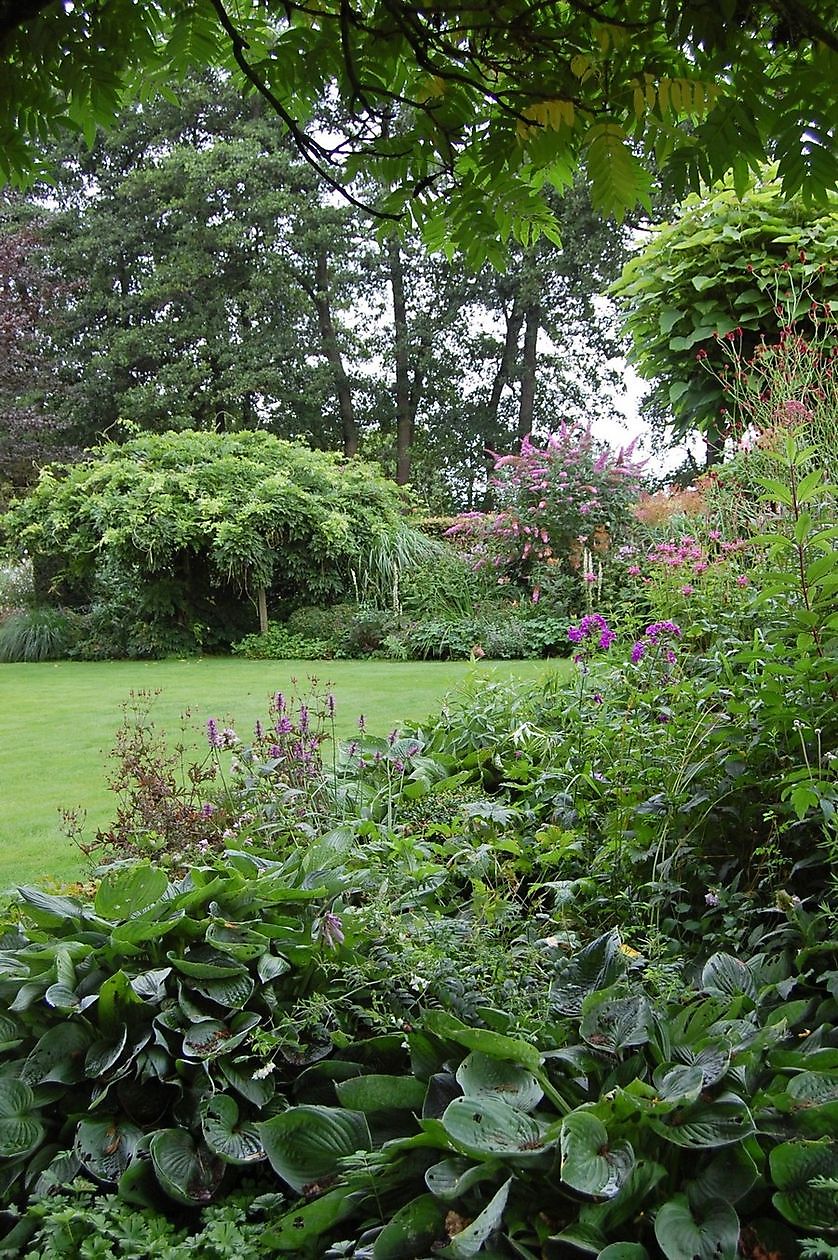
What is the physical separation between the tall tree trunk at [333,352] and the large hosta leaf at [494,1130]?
58.0 feet

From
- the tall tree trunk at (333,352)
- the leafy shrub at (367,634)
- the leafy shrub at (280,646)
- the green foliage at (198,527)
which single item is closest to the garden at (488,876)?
the leafy shrub at (367,634)

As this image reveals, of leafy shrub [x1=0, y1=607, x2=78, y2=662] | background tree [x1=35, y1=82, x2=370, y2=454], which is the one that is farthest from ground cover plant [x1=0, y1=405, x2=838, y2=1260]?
background tree [x1=35, y1=82, x2=370, y2=454]

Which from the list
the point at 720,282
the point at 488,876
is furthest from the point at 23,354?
the point at 488,876

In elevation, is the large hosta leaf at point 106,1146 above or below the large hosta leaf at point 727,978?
below

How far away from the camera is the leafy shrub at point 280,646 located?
863cm

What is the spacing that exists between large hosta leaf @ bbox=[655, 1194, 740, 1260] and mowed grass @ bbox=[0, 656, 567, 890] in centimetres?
192

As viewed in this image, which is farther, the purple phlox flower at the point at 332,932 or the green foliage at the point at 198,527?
the green foliage at the point at 198,527

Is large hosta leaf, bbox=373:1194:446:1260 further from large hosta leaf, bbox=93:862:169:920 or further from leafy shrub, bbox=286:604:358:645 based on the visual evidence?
leafy shrub, bbox=286:604:358:645

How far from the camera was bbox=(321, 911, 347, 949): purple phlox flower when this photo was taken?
1.60 meters

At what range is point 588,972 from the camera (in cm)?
155

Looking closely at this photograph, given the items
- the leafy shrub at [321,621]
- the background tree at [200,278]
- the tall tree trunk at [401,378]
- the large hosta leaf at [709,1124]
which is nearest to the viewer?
the large hosta leaf at [709,1124]

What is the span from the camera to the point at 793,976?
169cm

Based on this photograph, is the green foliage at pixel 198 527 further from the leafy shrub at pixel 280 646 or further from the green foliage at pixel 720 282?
the green foliage at pixel 720 282

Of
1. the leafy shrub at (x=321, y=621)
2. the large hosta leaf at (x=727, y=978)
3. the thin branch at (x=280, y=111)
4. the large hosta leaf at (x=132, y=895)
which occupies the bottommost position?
the large hosta leaf at (x=727, y=978)
